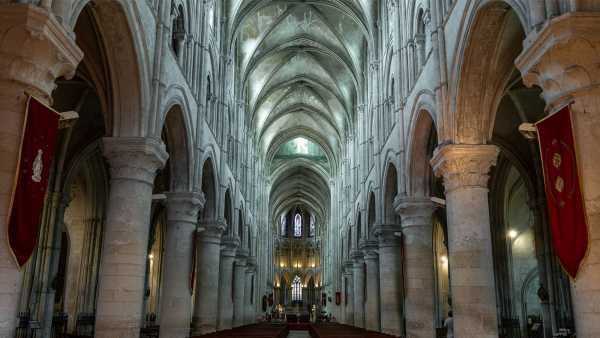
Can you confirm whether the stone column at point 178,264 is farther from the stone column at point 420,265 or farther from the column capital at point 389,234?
the column capital at point 389,234

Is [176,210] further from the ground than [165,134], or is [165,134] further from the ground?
[165,134]

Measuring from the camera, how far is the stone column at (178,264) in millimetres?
16391

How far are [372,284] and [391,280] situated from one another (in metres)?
5.48

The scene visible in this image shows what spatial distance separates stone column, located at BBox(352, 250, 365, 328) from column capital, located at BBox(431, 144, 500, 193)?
18.9m

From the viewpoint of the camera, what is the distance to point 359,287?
105ft

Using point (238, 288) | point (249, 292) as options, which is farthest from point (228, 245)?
point (249, 292)

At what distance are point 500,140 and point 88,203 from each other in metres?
17.4

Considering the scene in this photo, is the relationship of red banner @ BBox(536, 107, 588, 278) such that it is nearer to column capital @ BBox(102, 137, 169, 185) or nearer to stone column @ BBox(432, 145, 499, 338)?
stone column @ BBox(432, 145, 499, 338)

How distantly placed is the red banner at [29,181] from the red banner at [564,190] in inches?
280

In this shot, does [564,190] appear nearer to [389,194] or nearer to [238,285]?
[389,194]

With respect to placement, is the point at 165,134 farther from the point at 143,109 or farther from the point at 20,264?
the point at 20,264

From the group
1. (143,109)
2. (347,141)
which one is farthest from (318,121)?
(143,109)

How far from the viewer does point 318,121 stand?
45625mm

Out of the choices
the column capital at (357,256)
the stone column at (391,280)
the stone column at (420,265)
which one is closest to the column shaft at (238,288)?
the column capital at (357,256)
